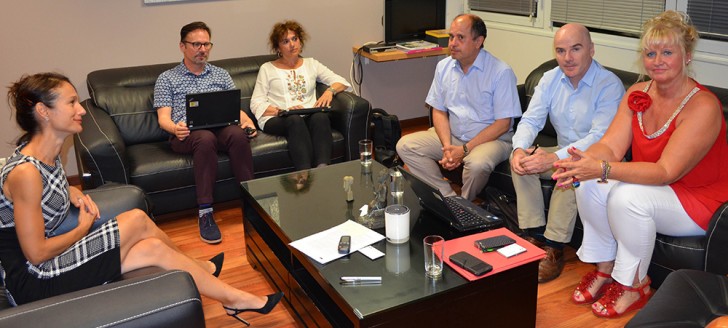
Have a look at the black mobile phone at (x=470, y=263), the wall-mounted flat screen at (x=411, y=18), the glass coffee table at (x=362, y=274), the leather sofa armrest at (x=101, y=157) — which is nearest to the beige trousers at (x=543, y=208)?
the glass coffee table at (x=362, y=274)

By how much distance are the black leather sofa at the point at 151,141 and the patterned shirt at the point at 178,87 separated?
0.57ft

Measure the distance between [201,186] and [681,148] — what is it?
7.96 ft

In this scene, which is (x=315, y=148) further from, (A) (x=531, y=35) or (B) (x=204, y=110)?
(A) (x=531, y=35)

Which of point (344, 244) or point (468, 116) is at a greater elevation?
point (468, 116)

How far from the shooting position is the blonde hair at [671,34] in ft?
8.73

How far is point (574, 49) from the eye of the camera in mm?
3211

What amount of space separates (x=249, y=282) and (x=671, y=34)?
213 centimetres

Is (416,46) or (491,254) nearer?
(491,254)

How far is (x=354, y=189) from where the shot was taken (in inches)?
124

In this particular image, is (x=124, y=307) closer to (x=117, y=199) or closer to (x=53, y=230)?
(x=53, y=230)

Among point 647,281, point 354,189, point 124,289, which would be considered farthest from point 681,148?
point 124,289

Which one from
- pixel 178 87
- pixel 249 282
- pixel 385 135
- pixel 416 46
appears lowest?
pixel 249 282

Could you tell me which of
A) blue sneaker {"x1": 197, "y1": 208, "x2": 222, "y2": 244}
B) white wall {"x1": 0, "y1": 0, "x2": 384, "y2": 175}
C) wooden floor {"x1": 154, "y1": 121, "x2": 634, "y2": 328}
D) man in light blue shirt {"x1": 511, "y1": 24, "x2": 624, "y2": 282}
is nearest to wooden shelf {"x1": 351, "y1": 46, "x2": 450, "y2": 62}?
white wall {"x1": 0, "y1": 0, "x2": 384, "y2": 175}

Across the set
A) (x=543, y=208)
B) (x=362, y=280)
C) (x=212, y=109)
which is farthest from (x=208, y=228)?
(x=543, y=208)
